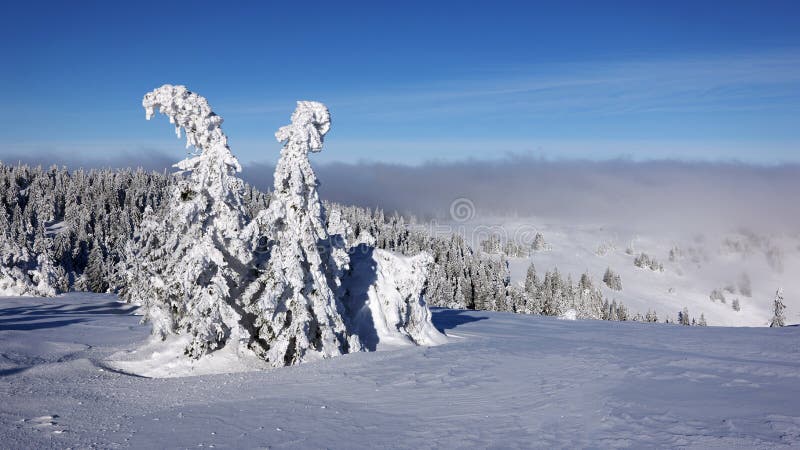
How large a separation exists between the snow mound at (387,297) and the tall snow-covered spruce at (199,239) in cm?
597

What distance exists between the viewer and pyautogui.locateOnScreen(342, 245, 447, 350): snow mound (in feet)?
82.8

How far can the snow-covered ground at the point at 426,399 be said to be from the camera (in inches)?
424

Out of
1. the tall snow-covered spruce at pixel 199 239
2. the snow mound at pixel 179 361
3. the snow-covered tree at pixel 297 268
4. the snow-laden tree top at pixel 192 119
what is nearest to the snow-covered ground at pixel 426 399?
the snow mound at pixel 179 361

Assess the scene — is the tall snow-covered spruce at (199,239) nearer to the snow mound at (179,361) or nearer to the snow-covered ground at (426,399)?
the snow mound at (179,361)

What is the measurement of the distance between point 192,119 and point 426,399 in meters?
14.3

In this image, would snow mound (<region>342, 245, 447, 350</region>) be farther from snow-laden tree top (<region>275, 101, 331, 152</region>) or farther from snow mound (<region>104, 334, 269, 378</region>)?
snow-laden tree top (<region>275, 101, 331, 152</region>)

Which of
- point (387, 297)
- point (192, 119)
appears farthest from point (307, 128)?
point (387, 297)

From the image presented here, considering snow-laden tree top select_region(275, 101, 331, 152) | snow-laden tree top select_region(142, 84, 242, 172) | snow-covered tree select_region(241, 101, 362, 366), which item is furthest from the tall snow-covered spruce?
snow-laden tree top select_region(275, 101, 331, 152)

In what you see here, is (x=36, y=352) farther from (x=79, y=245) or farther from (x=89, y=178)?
(x=89, y=178)

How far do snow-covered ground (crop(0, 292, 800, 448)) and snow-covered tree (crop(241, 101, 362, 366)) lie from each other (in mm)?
1664

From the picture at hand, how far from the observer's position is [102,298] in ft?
158

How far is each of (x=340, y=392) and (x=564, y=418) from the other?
248 inches

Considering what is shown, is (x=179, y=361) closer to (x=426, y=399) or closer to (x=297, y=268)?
(x=297, y=268)

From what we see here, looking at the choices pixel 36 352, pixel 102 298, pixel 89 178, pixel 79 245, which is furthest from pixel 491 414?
pixel 89 178
